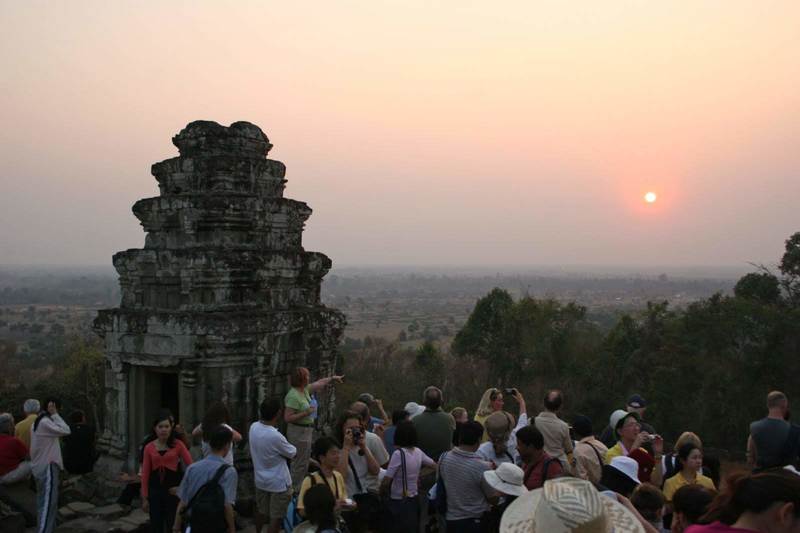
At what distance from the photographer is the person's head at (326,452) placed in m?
4.58

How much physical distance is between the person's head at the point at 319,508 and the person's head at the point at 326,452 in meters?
0.76

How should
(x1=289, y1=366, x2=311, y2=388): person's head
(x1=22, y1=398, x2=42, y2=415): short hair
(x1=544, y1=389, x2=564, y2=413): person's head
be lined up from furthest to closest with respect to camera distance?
1. (x1=22, y1=398, x2=42, y2=415): short hair
2. (x1=289, y1=366, x2=311, y2=388): person's head
3. (x1=544, y1=389, x2=564, y2=413): person's head

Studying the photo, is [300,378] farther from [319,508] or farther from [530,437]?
[319,508]

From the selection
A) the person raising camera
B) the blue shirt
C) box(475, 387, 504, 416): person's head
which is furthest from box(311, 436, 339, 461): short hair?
box(475, 387, 504, 416): person's head

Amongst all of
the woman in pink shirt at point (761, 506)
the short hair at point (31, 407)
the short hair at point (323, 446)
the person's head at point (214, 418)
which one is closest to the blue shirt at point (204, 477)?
the person's head at point (214, 418)

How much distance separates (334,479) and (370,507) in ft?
1.85

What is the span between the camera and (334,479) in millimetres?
4660

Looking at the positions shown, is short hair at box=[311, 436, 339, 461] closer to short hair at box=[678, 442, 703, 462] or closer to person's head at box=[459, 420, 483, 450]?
person's head at box=[459, 420, 483, 450]

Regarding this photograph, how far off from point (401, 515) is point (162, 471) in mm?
2329

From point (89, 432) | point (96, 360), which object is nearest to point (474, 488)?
point (89, 432)

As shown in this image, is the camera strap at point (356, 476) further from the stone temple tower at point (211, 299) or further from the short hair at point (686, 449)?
the stone temple tower at point (211, 299)

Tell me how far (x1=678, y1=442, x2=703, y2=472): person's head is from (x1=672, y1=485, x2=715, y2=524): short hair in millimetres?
→ 1325

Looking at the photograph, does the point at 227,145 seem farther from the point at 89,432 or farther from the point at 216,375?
the point at 89,432

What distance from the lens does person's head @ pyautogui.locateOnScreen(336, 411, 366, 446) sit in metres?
5.34
